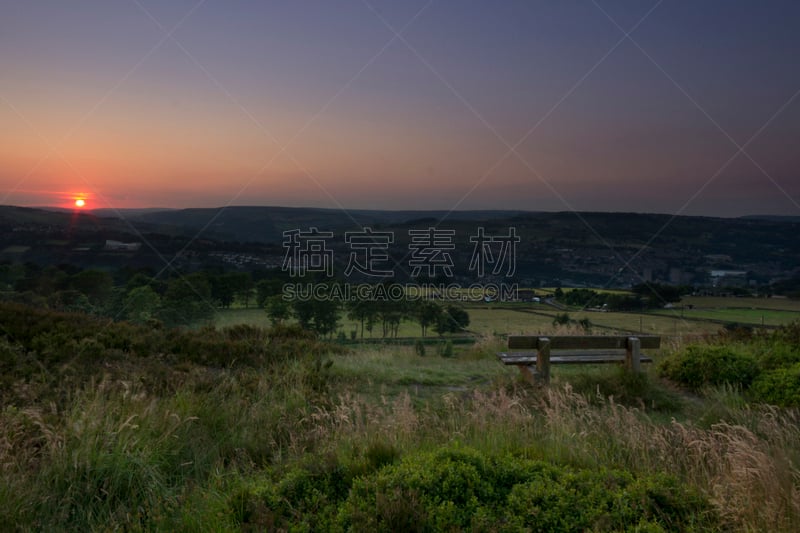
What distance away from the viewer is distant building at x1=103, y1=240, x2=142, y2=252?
24000mm

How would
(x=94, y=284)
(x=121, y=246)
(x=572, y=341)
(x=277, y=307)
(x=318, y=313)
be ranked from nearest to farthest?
(x=572, y=341) < (x=277, y=307) < (x=318, y=313) < (x=94, y=284) < (x=121, y=246)

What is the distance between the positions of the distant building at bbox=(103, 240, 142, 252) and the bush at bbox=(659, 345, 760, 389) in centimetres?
2424

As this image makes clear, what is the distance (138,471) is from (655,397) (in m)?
7.57

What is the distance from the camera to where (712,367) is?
8.85 metres

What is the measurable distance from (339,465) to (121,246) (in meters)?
25.2

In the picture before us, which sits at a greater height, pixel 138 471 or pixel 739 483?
pixel 739 483

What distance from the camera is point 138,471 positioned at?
4012mm

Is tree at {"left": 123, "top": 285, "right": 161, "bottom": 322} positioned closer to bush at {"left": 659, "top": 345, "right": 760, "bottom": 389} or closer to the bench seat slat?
the bench seat slat

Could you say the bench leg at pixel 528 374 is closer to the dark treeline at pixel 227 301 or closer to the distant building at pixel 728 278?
the dark treeline at pixel 227 301

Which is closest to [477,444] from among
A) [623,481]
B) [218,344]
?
[623,481]

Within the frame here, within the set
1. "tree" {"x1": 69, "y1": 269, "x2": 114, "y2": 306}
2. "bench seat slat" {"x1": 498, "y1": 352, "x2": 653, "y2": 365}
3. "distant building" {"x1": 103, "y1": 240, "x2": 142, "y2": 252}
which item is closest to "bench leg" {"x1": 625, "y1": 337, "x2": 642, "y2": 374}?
"bench seat slat" {"x1": 498, "y1": 352, "x2": 653, "y2": 365}

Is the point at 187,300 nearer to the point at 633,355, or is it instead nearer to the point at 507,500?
the point at 633,355

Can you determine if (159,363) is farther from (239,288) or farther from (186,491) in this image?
(239,288)

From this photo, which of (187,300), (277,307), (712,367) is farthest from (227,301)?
(712,367)
